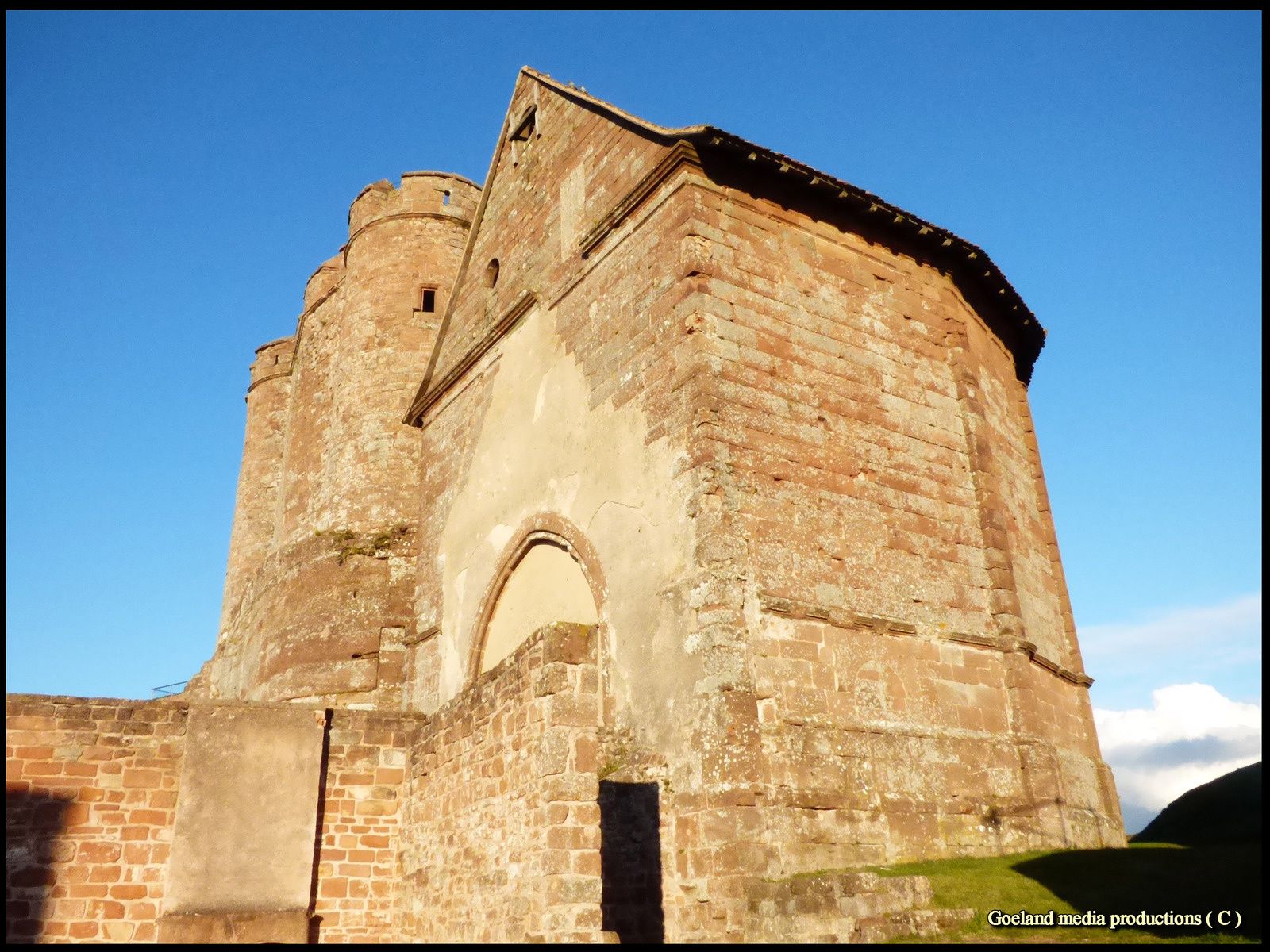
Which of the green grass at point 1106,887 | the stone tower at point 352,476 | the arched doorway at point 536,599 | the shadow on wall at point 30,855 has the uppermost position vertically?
the stone tower at point 352,476

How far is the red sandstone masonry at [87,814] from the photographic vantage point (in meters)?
8.88

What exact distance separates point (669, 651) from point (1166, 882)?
3.82m

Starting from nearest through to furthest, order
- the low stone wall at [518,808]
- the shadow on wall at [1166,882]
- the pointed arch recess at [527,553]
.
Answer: the shadow on wall at [1166,882] < the low stone wall at [518,808] < the pointed arch recess at [527,553]

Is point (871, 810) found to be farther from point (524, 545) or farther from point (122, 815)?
point (122, 815)

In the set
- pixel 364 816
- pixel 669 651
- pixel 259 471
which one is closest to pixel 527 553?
pixel 364 816

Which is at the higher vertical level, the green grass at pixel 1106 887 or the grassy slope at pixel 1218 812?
the grassy slope at pixel 1218 812

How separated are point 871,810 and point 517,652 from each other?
3011 millimetres

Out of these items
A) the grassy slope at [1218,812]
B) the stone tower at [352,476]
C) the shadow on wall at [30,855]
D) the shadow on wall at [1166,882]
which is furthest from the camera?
the stone tower at [352,476]

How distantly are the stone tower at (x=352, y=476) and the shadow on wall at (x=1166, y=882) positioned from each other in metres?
8.77

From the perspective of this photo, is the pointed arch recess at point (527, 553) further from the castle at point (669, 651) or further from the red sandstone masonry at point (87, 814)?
the red sandstone masonry at point (87, 814)

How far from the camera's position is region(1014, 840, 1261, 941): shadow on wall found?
20.2ft

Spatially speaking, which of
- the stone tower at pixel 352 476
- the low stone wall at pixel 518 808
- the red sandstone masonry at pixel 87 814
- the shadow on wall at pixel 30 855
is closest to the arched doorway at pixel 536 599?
the low stone wall at pixel 518 808

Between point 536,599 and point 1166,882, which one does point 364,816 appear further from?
point 1166,882

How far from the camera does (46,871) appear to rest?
29.3ft
